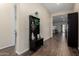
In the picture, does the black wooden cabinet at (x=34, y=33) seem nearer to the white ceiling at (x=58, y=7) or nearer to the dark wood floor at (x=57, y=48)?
the dark wood floor at (x=57, y=48)

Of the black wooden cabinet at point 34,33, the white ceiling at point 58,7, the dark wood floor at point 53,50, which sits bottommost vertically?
the dark wood floor at point 53,50

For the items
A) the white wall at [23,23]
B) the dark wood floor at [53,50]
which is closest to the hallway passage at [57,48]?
the dark wood floor at [53,50]

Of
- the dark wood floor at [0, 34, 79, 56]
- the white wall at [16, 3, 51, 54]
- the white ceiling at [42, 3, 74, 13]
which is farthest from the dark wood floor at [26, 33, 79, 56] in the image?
the white ceiling at [42, 3, 74, 13]

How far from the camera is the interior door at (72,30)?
174cm

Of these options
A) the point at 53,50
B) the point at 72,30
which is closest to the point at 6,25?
the point at 53,50

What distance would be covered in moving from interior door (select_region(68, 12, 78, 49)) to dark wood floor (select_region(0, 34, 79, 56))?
0.30 ft

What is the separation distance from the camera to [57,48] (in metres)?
1.75

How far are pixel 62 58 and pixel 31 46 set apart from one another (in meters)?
0.58

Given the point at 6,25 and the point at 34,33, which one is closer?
the point at 6,25

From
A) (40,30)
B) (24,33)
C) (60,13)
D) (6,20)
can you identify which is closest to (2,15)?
(6,20)

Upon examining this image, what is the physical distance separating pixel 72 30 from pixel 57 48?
43 cm

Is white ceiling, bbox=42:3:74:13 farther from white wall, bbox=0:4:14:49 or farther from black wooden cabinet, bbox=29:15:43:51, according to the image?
white wall, bbox=0:4:14:49

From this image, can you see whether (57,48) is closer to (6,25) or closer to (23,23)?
(23,23)

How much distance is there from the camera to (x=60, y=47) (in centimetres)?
177
